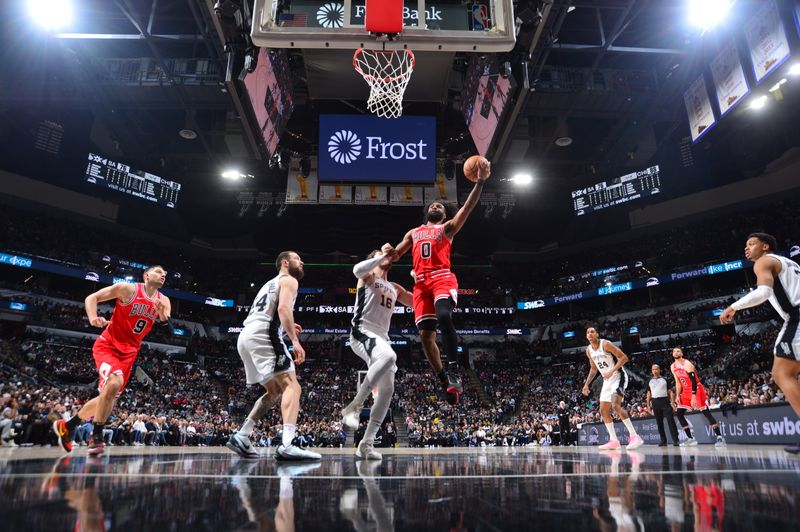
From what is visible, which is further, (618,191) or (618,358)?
(618,191)

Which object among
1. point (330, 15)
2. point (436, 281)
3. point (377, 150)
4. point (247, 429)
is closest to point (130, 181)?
point (377, 150)

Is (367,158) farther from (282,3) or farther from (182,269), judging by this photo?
(182,269)

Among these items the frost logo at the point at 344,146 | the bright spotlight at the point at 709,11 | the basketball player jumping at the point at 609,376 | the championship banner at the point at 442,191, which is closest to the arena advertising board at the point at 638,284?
the championship banner at the point at 442,191

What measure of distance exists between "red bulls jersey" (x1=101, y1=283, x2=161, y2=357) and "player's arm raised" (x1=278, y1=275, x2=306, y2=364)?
6.13 feet

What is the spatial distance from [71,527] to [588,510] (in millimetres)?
1431

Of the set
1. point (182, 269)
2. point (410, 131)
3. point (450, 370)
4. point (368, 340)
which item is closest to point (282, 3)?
point (368, 340)

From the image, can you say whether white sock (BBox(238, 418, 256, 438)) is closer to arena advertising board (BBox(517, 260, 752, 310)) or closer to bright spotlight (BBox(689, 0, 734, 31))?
bright spotlight (BBox(689, 0, 734, 31))

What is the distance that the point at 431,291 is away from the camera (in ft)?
15.9

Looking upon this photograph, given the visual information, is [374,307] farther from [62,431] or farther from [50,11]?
[50,11]

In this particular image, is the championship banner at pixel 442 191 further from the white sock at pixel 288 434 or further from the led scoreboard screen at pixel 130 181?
the led scoreboard screen at pixel 130 181

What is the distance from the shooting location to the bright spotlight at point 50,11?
10.9 meters

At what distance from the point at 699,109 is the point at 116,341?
1260 centimetres

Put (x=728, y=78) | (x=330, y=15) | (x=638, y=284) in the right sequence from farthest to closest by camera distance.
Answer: (x=638, y=284) < (x=728, y=78) < (x=330, y=15)

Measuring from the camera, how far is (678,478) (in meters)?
2.33
